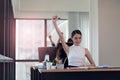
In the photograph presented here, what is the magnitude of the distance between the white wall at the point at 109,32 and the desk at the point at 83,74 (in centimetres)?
382

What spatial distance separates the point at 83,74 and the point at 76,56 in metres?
0.51

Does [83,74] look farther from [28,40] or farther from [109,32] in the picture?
[28,40]

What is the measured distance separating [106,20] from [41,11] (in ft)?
7.54

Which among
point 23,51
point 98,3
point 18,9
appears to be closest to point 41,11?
point 18,9

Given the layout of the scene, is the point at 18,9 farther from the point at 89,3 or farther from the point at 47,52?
the point at 47,52

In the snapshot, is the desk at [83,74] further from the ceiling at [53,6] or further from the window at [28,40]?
the window at [28,40]

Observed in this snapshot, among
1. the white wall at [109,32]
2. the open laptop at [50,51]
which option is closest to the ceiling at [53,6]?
the white wall at [109,32]

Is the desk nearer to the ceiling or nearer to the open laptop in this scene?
the open laptop

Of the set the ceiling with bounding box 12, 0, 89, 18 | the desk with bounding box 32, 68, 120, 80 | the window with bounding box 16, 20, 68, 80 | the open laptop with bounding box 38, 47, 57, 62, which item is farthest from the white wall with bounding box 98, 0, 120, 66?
the desk with bounding box 32, 68, 120, 80

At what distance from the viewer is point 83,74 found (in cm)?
297

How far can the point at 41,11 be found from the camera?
8.17 m

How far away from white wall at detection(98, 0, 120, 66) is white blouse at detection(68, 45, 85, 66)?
11.2 feet

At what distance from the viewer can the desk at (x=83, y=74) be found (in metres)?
2.89

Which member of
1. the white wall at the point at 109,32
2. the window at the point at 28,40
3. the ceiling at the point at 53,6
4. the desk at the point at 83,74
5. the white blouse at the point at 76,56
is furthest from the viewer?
the window at the point at 28,40
